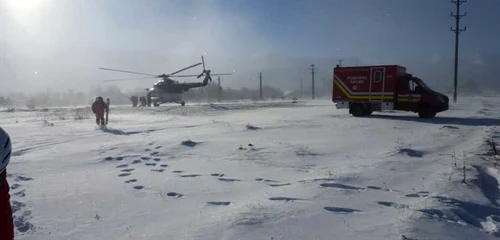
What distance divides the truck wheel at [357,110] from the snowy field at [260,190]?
9661 millimetres

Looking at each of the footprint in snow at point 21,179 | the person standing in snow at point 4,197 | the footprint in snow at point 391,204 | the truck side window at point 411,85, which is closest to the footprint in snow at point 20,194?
the footprint in snow at point 21,179

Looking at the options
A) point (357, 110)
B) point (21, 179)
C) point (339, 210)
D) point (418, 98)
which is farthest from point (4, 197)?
point (357, 110)

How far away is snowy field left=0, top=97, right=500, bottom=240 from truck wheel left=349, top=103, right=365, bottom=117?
966cm

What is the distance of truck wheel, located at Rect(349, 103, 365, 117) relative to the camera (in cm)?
2098

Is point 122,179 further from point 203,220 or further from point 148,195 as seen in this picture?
point 203,220

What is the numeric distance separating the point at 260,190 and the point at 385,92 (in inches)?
620

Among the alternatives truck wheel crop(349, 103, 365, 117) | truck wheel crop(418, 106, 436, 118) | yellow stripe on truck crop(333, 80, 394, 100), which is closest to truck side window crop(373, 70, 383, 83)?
yellow stripe on truck crop(333, 80, 394, 100)

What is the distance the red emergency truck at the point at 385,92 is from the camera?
19.3 metres

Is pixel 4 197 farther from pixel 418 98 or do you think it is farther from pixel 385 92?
pixel 418 98

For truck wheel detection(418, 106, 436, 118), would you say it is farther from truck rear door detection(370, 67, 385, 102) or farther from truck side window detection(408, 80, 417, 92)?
truck rear door detection(370, 67, 385, 102)

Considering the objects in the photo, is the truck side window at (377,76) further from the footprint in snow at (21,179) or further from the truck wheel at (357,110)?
the footprint in snow at (21,179)

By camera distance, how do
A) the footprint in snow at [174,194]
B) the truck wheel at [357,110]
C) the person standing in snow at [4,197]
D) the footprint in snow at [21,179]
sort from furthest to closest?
the truck wheel at [357,110] → the footprint in snow at [21,179] → the footprint in snow at [174,194] → the person standing in snow at [4,197]

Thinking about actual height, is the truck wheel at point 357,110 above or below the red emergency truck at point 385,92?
below

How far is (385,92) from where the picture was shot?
20.0m
